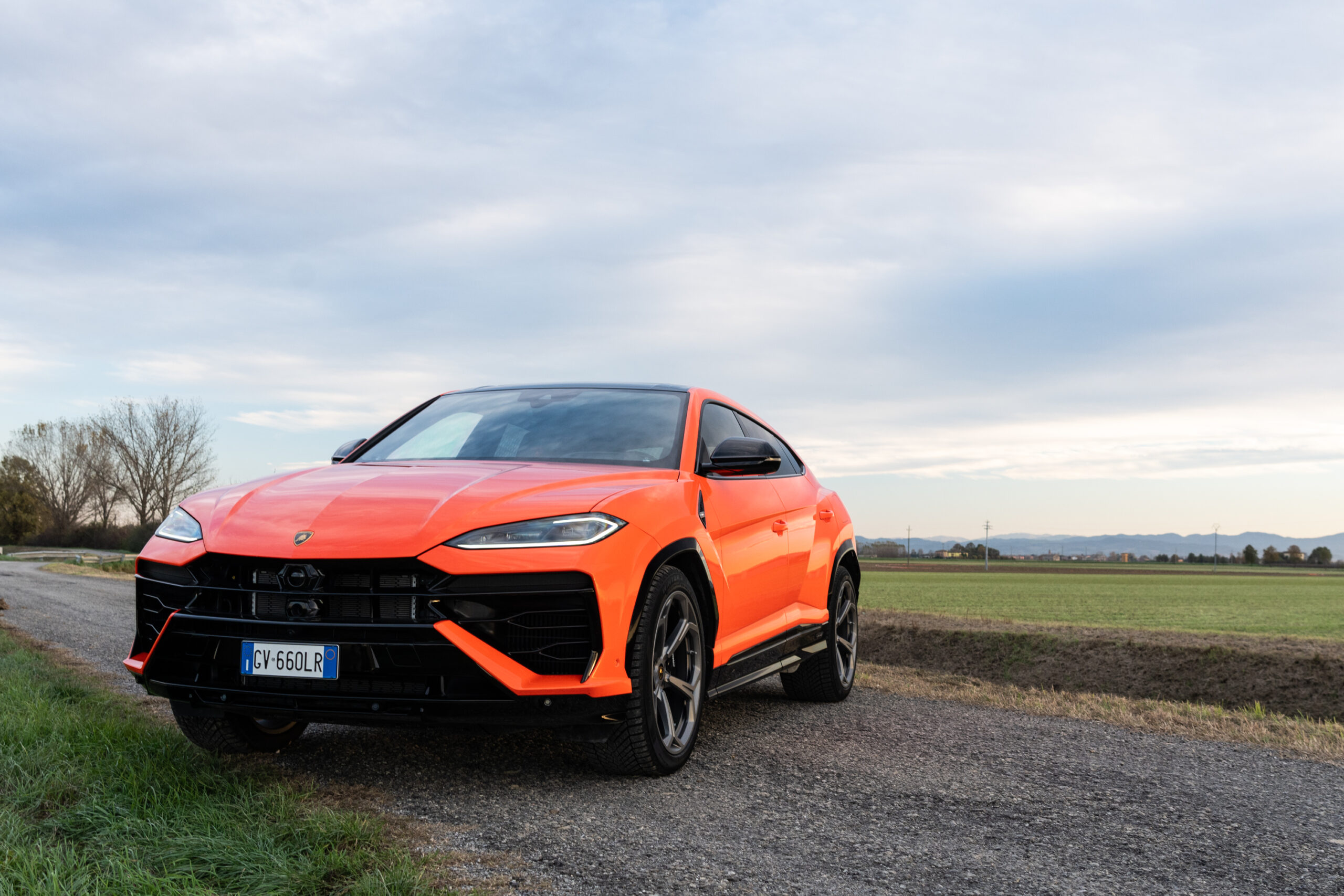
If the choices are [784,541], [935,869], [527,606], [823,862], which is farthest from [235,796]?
[784,541]

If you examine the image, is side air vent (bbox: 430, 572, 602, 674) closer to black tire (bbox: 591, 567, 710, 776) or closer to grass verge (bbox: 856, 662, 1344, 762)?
black tire (bbox: 591, 567, 710, 776)

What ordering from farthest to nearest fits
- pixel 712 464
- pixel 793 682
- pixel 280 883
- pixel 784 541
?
pixel 793 682 < pixel 784 541 < pixel 712 464 < pixel 280 883

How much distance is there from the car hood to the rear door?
1.93 ft

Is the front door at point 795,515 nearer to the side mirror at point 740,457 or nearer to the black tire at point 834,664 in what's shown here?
the black tire at point 834,664

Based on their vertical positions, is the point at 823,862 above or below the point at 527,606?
below

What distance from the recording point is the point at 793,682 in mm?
6598

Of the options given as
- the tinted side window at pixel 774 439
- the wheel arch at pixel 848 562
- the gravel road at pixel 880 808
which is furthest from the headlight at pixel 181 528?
the wheel arch at pixel 848 562

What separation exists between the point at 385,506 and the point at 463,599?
52 cm

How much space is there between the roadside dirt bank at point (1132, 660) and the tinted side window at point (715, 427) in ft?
25.4

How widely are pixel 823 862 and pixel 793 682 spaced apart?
3463mm

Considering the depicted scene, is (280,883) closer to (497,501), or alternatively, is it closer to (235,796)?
(235,796)

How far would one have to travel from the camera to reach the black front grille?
346 centimetres

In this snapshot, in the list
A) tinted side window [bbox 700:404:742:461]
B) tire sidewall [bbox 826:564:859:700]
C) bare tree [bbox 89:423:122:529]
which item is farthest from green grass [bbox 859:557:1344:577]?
tinted side window [bbox 700:404:742:461]

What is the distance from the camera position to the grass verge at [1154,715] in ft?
18.8
